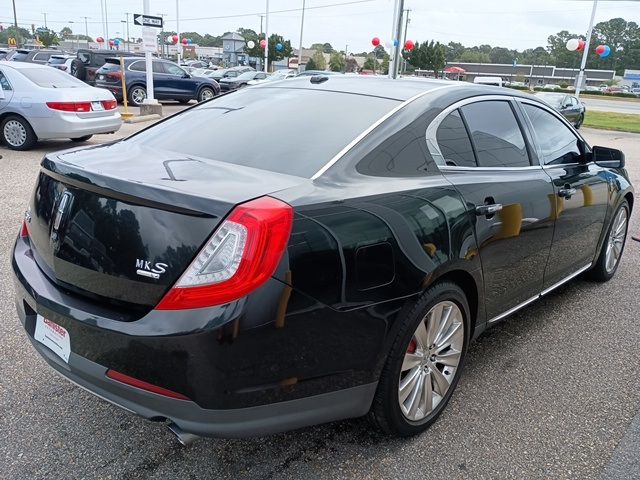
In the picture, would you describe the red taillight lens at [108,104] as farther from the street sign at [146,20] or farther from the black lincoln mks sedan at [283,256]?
the black lincoln mks sedan at [283,256]

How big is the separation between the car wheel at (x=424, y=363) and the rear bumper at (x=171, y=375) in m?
0.17

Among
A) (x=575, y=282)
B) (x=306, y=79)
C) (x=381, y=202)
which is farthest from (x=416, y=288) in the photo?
(x=575, y=282)

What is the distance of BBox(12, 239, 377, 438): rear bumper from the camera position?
6.10 ft

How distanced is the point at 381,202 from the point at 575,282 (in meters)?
3.28

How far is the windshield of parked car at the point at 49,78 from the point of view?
9.39m

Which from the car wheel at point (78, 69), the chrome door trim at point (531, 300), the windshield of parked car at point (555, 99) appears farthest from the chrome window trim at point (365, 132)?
the car wheel at point (78, 69)

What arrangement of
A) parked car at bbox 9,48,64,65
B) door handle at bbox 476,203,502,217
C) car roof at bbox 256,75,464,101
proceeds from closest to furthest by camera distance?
door handle at bbox 476,203,502,217 < car roof at bbox 256,75,464,101 < parked car at bbox 9,48,64,65

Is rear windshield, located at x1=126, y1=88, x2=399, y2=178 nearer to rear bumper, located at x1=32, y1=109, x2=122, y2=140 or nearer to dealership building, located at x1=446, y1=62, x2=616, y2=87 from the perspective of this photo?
rear bumper, located at x1=32, y1=109, x2=122, y2=140

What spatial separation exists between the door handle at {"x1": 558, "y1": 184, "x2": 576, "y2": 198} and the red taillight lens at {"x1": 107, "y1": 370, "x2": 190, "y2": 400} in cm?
273

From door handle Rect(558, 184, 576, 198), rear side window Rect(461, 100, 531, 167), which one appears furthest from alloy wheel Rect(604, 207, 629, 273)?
rear side window Rect(461, 100, 531, 167)

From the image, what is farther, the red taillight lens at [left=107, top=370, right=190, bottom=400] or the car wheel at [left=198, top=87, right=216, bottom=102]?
the car wheel at [left=198, top=87, right=216, bottom=102]

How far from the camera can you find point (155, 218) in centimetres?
195

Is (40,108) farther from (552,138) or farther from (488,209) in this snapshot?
(488,209)

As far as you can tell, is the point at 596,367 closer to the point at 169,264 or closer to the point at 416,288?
the point at 416,288
